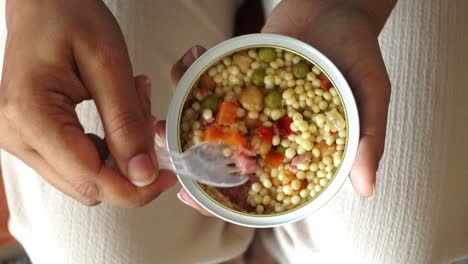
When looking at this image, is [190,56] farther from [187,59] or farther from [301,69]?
[301,69]

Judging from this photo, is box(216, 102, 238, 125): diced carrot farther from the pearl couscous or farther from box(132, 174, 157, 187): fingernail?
box(132, 174, 157, 187): fingernail

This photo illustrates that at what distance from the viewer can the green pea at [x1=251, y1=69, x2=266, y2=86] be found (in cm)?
79

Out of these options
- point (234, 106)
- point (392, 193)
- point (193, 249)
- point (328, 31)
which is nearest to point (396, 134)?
point (392, 193)

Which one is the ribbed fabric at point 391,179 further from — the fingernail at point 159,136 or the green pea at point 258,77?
the green pea at point 258,77

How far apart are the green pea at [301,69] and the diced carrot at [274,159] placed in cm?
12

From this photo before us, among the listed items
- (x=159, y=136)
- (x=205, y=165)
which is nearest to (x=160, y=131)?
(x=159, y=136)

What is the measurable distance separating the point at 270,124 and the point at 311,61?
11 centimetres

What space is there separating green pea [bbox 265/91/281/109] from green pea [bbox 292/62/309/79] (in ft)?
0.13

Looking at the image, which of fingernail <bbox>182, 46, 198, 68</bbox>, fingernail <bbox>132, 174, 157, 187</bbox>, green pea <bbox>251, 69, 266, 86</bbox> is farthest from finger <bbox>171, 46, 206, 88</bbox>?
fingernail <bbox>132, 174, 157, 187</bbox>

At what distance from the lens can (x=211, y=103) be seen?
2.56ft

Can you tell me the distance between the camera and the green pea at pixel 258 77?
31.2 inches

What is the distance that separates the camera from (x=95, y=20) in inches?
31.1

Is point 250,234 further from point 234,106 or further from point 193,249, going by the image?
point 234,106

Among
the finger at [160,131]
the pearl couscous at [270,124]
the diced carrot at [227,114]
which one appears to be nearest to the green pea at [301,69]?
the pearl couscous at [270,124]
